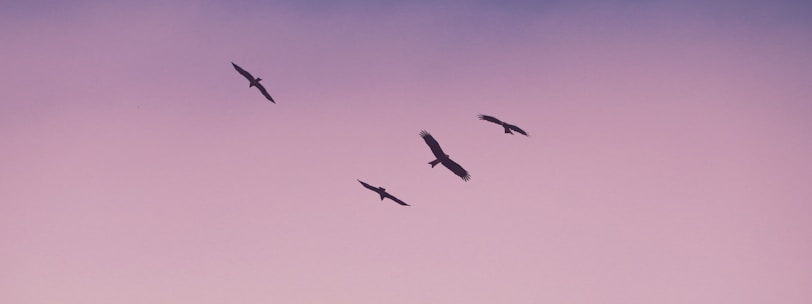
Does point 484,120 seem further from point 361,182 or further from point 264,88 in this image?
point 264,88

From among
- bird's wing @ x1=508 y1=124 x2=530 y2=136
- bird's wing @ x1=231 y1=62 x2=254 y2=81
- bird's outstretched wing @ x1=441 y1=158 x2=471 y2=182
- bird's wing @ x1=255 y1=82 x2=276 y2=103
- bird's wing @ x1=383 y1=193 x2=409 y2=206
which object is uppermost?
bird's wing @ x1=508 y1=124 x2=530 y2=136

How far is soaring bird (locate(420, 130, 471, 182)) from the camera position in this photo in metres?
21.3

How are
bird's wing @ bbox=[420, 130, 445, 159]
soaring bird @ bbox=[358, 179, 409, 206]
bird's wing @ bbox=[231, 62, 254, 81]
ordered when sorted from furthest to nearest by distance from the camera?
bird's wing @ bbox=[231, 62, 254, 81] → soaring bird @ bbox=[358, 179, 409, 206] → bird's wing @ bbox=[420, 130, 445, 159]

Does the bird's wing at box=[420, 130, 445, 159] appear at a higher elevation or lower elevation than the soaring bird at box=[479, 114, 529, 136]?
lower

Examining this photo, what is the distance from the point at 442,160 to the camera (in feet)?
71.8

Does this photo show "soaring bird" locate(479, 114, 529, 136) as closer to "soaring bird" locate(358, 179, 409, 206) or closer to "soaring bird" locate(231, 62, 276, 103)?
"soaring bird" locate(358, 179, 409, 206)

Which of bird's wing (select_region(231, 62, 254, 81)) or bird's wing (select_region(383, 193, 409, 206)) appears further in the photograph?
bird's wing (select_region(231, 62, 254, 81))

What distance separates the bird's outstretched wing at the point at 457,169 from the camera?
21984 millimetres

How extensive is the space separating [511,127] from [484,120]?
1.04 m

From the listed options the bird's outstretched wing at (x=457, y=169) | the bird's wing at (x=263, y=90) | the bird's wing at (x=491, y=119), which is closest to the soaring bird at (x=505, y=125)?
the bird's wing at (x=491, y=119)

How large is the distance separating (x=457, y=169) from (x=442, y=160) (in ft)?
2.30

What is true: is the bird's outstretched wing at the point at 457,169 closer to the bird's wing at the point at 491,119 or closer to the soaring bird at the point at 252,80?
the bird's wing at the point at 491,119

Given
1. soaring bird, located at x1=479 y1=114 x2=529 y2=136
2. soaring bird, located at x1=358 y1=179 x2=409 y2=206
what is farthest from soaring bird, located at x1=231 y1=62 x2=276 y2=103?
soaring bird, located at x1=479 y1=114 x2=529 y2=136

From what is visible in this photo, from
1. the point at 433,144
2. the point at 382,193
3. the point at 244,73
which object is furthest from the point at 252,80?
the point at 433,144
